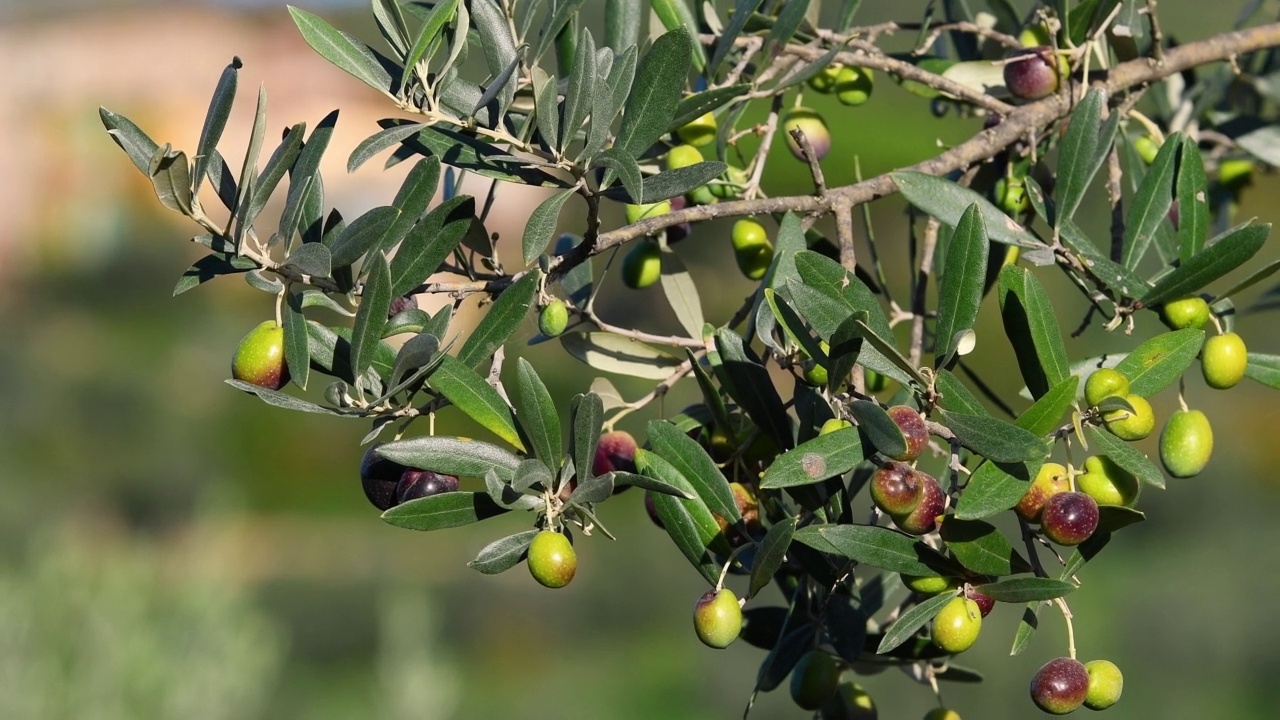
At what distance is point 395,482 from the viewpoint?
964 mm

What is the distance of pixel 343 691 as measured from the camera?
744cm

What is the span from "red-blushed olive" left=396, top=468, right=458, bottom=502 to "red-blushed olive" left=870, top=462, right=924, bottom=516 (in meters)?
0.34

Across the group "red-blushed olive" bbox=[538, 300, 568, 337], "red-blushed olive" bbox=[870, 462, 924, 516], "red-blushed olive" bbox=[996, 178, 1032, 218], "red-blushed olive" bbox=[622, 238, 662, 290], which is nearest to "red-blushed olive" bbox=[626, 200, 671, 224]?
"red-blushed olive" bbox=[622, 238, 662, 290]

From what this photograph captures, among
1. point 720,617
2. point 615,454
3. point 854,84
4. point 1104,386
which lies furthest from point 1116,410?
point 854,84

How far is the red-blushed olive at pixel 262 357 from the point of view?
35.2 inches

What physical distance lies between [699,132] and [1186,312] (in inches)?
20.4

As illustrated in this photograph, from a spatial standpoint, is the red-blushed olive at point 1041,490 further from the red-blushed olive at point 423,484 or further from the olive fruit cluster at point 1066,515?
the red-blushed olive at point 423,484

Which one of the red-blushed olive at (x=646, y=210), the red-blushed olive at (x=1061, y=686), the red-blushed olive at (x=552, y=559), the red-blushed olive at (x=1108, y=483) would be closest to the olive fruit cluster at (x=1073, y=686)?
the red-blushed olive at (x=1061, y=686)

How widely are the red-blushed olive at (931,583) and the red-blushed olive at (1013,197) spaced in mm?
519

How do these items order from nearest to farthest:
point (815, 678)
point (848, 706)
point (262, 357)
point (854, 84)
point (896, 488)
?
point (896, 488) → point (262, 357) → point (815, 678) → point (848, 706) → point (854, 84)

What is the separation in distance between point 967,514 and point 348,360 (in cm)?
47

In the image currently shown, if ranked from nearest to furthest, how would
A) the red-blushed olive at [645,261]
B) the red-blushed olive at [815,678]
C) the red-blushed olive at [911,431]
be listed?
the red-blushed olive at [911,431], the red-blushed olive at [815,678], the red-blushed olive at [645,261]

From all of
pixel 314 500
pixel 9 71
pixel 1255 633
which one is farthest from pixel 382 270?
pixel 9 71

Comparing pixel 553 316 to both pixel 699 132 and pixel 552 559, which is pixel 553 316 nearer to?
pixel 552 559
